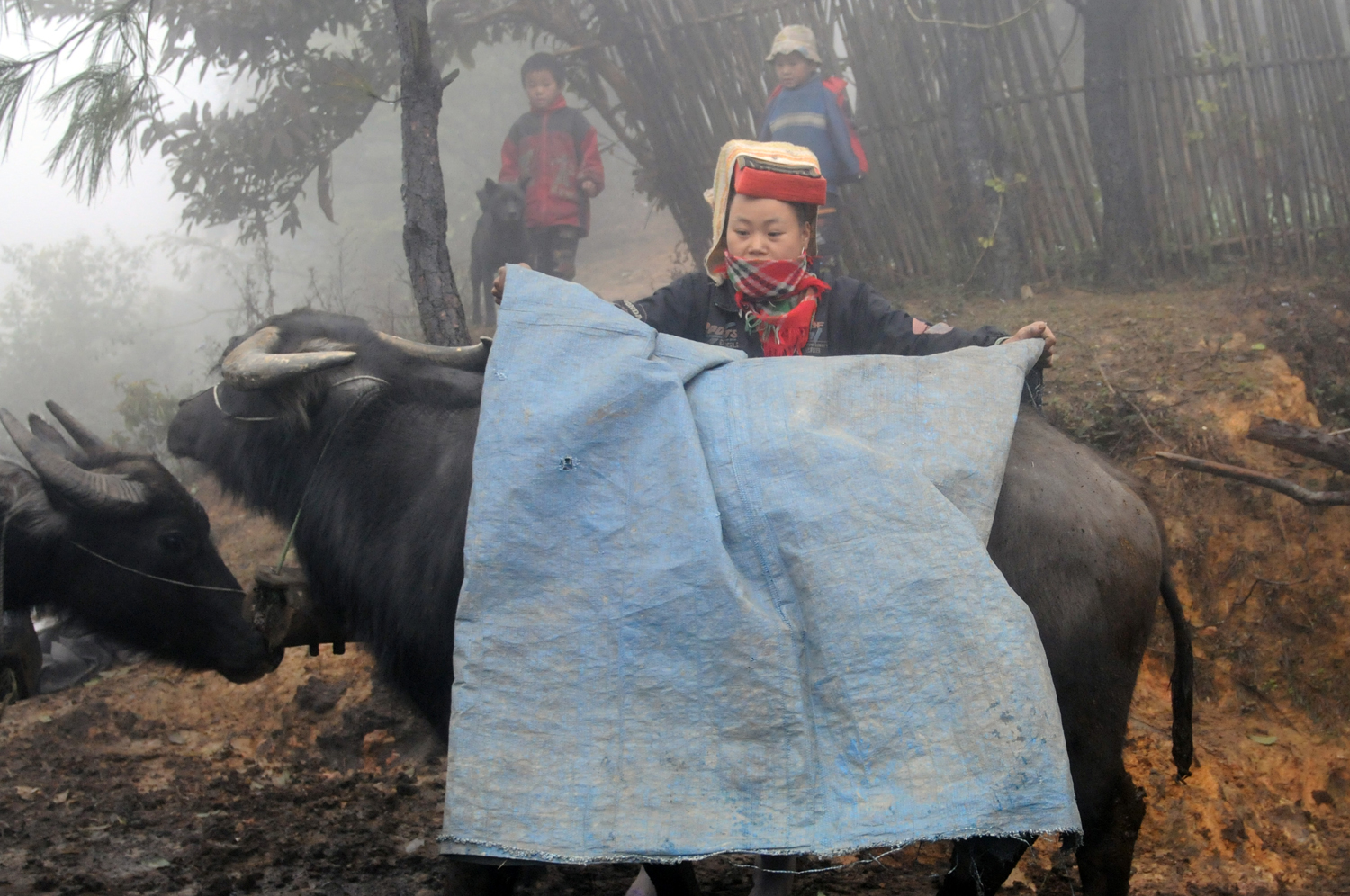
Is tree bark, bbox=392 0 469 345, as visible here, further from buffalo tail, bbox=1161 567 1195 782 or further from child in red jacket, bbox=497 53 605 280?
child in red jacket, bbox=497 53 605 280

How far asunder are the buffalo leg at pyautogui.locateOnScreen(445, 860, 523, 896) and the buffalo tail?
1.83 m

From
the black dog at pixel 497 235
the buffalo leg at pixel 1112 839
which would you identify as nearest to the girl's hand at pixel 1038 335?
the buffalo leg at pixel 1112 839

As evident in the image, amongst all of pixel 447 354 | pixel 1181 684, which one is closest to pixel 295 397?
pixel 447 354

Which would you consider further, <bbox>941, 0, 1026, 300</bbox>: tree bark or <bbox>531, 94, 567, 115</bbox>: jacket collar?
<bbox>531, 94, 567, 115</bbox>: jacket collar

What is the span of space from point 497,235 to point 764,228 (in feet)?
19.1

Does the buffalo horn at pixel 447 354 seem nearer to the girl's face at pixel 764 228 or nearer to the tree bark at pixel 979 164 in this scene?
the girl's face at pixel 764 228

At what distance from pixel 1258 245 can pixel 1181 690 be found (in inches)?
168

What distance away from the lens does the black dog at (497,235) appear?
25.6ft

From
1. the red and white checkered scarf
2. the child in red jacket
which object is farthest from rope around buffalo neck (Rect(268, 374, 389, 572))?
the child in red jacket

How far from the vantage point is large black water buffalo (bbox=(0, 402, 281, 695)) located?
268 cm

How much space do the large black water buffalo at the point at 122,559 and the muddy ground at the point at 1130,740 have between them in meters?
0.67

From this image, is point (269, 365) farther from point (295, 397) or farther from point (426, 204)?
point (426, 204)

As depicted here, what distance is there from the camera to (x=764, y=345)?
2729 mm

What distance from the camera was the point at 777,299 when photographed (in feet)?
8.74
